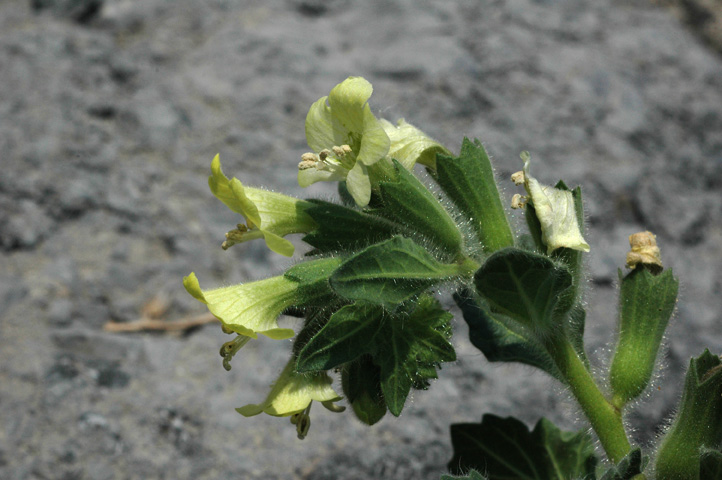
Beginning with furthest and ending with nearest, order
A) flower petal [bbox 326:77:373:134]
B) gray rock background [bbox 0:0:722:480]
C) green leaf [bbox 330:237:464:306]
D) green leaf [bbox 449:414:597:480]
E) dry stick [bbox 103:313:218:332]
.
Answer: dry stick [bbox 103:313:218:332] → gray rock background [bbox 0:0:722:480] → green leaf [bbox 449:414:597:480] → flower petal [bbox 326:77:373:134] → green leaf [bbox 330:237:464:306]

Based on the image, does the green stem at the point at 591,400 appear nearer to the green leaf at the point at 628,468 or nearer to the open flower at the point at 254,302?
the green leaf at the point at 628,468

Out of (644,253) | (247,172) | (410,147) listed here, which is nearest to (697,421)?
(644,253)

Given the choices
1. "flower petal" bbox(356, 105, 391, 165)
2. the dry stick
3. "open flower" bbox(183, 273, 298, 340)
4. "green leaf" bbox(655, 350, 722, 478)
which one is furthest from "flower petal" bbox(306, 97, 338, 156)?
the dry stick

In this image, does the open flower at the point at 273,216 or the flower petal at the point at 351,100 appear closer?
the flower petal at the point at 351,100

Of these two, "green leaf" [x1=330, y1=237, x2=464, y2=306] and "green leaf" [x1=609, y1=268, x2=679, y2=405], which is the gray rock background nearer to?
"green leaf" [x1=609, y1=268, x2=679, y2=405]

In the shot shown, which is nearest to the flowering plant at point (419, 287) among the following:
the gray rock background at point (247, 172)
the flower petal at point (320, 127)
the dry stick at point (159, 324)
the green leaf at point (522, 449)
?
the flower petal at point (320, 127)

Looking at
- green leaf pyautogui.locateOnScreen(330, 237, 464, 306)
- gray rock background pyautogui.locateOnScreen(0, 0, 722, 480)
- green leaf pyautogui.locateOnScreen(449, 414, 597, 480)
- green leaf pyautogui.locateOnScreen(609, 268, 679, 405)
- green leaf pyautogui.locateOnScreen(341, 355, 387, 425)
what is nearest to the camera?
green leaf pyautogui.locateOnScreen(330, 237, 464, 306)

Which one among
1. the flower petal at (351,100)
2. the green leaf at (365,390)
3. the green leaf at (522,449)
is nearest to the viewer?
the flower petal at (351,100)

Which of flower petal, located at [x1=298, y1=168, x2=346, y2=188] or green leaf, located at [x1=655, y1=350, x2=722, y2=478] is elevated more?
flower petal, located at [x1=298, y1=168, x2=346, y2=188]
